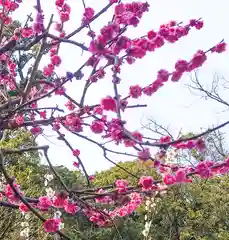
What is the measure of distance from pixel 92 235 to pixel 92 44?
9380mm

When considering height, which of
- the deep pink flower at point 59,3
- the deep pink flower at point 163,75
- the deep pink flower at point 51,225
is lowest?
the deep pink flower at point 51,225

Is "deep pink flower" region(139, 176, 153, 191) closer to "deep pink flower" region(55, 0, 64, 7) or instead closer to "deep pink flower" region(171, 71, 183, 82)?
"deep pink flower" region(171, 71, 183, 82)

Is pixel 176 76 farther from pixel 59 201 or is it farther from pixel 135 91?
pixel 59 201

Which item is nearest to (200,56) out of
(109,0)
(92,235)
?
(109,0)

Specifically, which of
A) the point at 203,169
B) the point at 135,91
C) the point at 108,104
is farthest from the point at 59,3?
the point at 203,169

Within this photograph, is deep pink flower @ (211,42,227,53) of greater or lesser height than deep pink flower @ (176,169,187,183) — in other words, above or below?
above

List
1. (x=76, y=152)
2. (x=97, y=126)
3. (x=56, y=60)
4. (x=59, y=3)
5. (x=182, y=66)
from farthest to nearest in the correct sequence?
(x=56, y=60)
(x=76, y=152)
(x=59, y=3)
(x=97, y=126)
(x=182, y=66)

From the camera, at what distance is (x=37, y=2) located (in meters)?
2.69

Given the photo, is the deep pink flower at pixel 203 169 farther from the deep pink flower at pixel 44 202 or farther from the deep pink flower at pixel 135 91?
the deep pink flower at pixel 44 202

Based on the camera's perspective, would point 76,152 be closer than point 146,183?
No

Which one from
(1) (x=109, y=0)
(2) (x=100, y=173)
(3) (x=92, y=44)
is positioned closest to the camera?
(3) (x=92, y=44)

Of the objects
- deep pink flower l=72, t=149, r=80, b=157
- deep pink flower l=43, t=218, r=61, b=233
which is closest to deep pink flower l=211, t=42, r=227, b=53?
deep pink flower l=72, t=149, r=80, b=157

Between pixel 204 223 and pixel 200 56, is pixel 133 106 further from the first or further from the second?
pixel 204 223

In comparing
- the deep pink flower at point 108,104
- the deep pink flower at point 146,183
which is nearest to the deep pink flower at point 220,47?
the deep pink flower at point 146,183
